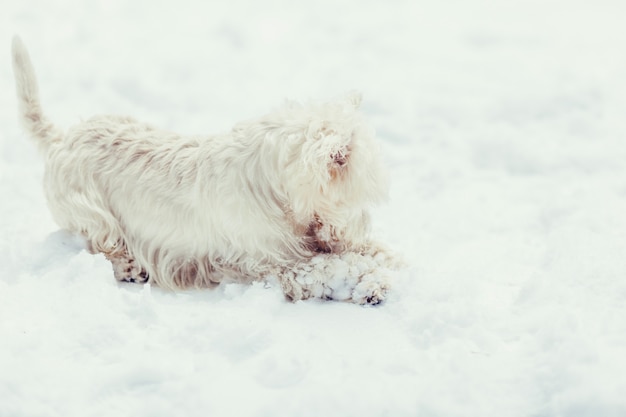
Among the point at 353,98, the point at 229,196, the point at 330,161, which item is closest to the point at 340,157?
the point at 330,161

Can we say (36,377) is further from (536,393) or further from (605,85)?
(605,85)

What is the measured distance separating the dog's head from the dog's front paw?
0.91ft

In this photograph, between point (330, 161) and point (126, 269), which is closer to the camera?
point (330, 161)

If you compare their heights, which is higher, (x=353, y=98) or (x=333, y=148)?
(x=353, y=98)

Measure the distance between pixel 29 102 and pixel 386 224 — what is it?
174cm

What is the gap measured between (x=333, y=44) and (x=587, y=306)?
11.9 feet

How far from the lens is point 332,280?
2594 millimetres

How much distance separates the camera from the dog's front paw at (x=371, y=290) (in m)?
2.52

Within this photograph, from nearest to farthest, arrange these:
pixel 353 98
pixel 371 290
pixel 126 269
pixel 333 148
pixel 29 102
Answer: pixel 333 148, pixel 371 290, pixel 353 98, pixel 126 269, pixel 29 102

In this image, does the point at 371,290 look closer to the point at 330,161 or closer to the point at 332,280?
the point at 332,280

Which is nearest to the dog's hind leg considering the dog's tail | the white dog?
the white dog

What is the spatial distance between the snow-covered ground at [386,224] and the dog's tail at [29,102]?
405 mm

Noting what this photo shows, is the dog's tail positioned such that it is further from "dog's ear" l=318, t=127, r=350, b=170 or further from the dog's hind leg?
"dog's ear" l=318, t=127, r=350, b=170

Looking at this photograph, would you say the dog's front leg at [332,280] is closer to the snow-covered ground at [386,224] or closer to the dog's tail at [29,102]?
the snow-covered ground at [386,224]
